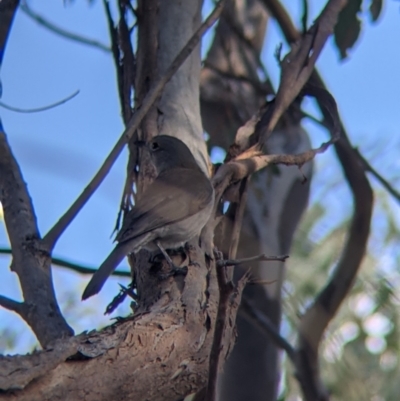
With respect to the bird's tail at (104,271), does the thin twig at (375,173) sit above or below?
above

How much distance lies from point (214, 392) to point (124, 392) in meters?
0.29

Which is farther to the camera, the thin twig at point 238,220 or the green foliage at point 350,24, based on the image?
the green foliage at point 350,24

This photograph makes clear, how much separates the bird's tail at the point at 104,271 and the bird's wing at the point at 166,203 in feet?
0.41

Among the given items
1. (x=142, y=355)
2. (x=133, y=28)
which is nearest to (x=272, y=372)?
(x=133, y=28)

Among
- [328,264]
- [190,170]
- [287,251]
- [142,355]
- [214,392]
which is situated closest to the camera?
[214,392]

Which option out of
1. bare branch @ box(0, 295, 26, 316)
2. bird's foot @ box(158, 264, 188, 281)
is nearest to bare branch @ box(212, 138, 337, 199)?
bird's foot @ box(158, 264, 188, 281)

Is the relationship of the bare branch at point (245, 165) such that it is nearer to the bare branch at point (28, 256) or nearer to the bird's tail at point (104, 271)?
the bird's tail at point (104, 271)

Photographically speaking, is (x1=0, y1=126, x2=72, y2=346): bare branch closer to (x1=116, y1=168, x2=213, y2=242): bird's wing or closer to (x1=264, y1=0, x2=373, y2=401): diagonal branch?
(x1=116, y1=168, x2=213, y2=242): bird's wing

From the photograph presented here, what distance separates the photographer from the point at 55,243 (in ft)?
9.97

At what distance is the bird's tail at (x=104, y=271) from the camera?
3387 mm

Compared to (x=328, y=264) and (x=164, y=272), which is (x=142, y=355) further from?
(x=328, y=264)

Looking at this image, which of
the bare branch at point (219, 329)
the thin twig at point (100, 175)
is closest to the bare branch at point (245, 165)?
the thin twig at point (100, 175)

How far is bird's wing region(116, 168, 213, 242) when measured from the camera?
3.98 metres

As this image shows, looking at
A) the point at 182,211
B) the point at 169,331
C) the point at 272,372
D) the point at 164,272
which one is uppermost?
the point at 182,211
